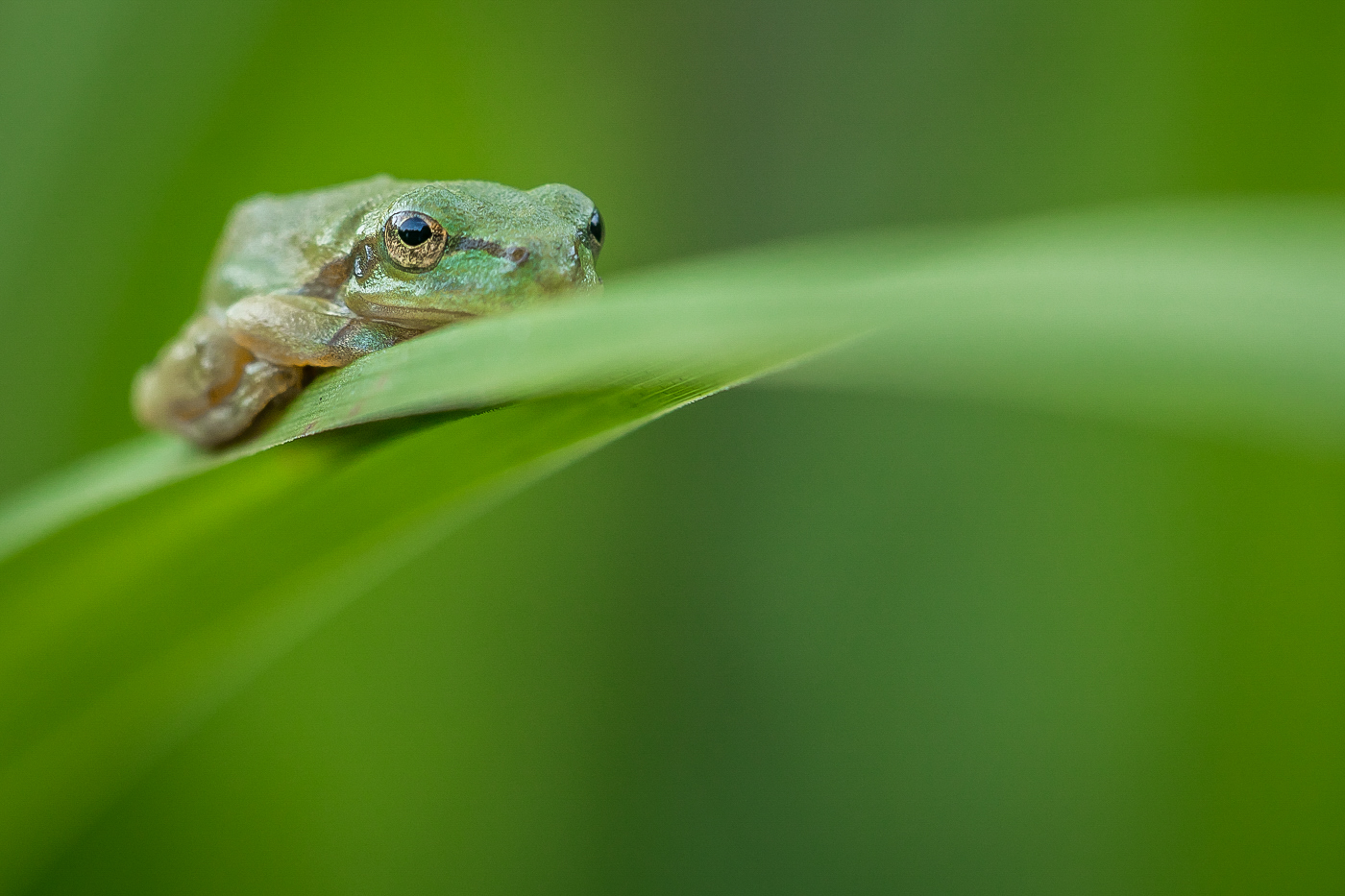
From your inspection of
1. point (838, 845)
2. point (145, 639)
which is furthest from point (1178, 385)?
point (838, 845)

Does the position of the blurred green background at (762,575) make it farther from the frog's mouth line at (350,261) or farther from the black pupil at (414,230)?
the black pupil at (414,230)

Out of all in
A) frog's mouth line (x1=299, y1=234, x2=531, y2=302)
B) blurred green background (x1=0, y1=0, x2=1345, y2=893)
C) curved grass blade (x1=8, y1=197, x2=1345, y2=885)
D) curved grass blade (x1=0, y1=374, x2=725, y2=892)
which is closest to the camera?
curved grass blade (x1=8, y1=197, x2=1345, y2=885)

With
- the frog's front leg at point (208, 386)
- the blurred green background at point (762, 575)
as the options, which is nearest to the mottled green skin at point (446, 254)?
the frog's front leg at point (208, 386)

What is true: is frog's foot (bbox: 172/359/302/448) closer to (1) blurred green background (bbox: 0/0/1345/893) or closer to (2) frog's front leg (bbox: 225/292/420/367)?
Answer: (2) frog's front leg (bbox: 225/292/420/367)

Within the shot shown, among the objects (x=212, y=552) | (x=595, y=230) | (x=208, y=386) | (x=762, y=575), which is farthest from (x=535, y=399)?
(x=762, y=575)

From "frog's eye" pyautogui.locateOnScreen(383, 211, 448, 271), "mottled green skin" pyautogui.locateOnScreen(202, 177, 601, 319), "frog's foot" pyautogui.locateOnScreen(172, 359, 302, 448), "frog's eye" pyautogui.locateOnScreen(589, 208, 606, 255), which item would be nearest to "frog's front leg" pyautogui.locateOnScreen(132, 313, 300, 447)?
"frog's foot" pyautogui.locateOnScreen(172, 359, 302, 448)

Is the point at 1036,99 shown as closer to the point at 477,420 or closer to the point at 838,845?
the point at 838,845
